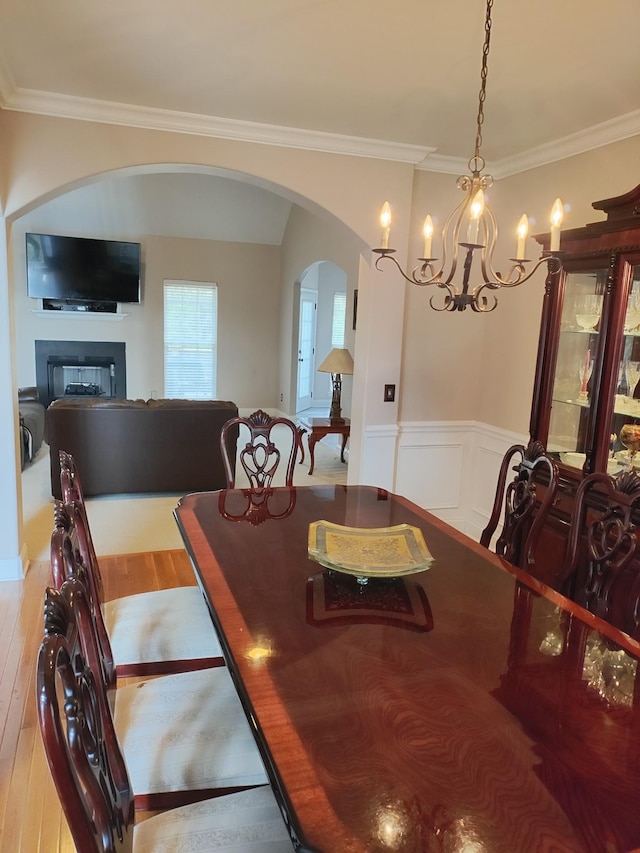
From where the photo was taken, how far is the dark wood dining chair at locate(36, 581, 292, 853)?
861mm

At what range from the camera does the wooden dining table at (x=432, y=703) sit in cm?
92

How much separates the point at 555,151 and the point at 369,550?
2844mm

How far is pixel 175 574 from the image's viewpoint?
3602 millimetres

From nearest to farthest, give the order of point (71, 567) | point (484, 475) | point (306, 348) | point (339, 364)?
point (71, 567)
point (484, 475)
point (339, 364)
point (306, 348)

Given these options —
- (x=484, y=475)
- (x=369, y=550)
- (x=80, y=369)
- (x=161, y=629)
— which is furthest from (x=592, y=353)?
(x=80, y=369)

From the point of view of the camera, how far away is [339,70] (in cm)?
260

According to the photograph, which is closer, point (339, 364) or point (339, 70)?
point (339, 70)

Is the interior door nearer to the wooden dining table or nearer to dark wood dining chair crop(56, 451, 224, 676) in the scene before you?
dark wood dining chair crop(56, 451, 224, 676)

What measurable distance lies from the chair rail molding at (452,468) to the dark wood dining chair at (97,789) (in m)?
3.02

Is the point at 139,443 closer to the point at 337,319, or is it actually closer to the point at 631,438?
the point at 631,438

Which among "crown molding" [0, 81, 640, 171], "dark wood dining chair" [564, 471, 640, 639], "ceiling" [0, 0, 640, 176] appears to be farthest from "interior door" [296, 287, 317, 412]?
"dark wood dining chair" [564, 471, 640, 639]

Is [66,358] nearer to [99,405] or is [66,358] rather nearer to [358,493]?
[99,405]

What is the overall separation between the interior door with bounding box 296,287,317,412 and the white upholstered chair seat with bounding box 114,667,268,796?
7443 mm

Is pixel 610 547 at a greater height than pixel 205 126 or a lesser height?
lesser
